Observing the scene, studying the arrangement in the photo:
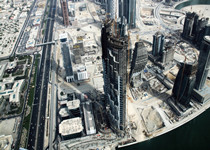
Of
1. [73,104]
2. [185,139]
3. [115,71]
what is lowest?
[185,139]

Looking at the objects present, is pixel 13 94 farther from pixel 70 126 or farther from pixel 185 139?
pixel 185 139

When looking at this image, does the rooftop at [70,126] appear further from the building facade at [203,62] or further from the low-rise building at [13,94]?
the building facade at [203,62]

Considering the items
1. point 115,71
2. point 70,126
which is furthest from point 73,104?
point 115,71

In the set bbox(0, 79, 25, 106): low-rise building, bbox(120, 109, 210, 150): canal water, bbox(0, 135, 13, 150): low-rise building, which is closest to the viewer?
bbox(0, 135, 13, 150): low-rise building

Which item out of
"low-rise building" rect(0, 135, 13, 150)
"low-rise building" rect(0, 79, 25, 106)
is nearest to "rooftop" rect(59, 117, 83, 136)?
"low-rise building" rect(0, 135, 13, 150)

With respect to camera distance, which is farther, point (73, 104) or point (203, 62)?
point (73, 104)

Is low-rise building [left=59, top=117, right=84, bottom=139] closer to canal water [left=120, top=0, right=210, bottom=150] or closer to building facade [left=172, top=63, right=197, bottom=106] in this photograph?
canal water [left=120, top=0, right=210, bottom=150]
